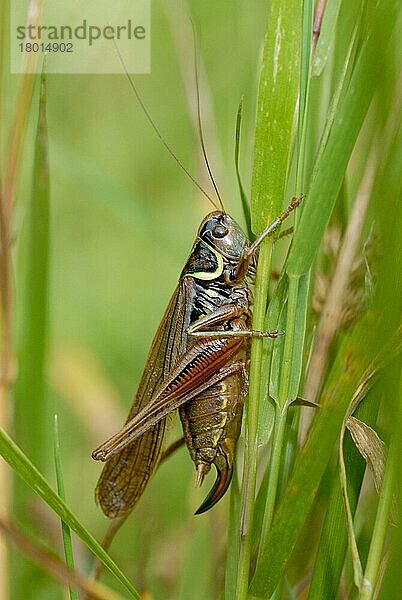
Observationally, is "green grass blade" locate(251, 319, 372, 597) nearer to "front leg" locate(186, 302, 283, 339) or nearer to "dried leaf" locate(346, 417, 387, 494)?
"dried leaf" locate(346, 417, 387, 494)

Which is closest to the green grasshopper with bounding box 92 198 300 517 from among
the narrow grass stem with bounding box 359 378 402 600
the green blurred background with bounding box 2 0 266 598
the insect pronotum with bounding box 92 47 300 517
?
the insect pronotum with bounding box 92 47 300 517

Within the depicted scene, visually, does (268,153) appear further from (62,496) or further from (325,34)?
(62,496)

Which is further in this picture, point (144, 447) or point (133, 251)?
point (133, 251)

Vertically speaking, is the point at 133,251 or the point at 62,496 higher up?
the point at 133,251

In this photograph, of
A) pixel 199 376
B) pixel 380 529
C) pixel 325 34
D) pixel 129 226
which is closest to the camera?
pixel 380 529

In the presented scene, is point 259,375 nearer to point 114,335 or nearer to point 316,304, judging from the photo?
point 316,304

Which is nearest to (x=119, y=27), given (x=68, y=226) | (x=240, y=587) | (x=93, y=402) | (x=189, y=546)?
(x=68, y=226)

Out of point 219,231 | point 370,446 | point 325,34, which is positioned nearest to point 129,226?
point 219,231
